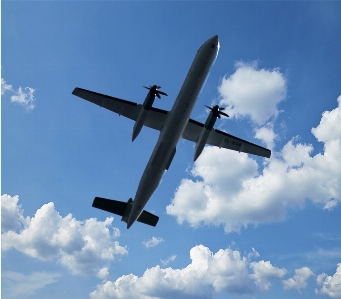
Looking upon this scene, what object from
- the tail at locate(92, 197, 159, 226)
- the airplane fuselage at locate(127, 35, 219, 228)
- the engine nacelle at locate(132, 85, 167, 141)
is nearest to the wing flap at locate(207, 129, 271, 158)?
the airplane fuselage at locate(127, 35, 219, 228)

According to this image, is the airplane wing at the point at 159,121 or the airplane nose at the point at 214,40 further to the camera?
the airplane wing at the point at 159,121

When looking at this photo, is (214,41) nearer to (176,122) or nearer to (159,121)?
(176,122)

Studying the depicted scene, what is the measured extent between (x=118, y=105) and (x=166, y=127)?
7409mm

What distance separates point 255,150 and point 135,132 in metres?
13.9

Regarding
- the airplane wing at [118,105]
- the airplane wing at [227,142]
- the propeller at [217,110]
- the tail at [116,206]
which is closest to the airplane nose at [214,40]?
the propeller at [217,110]

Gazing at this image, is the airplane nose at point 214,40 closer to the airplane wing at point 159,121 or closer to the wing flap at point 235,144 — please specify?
the airplane wing at point 159,121

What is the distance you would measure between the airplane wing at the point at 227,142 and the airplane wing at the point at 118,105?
12.2 ft

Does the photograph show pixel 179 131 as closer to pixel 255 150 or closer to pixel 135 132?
pixel 135 132

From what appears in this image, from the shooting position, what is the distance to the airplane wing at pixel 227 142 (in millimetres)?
34750

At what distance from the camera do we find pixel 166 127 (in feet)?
90.7

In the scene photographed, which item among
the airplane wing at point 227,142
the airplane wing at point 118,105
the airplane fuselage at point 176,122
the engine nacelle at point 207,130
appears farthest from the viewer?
the airplane wing at point 227,142

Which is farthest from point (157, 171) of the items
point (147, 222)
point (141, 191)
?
point (147, 222)

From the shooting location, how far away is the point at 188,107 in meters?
26.7

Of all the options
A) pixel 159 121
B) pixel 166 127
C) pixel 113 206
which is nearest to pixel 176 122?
pixel 166 127
